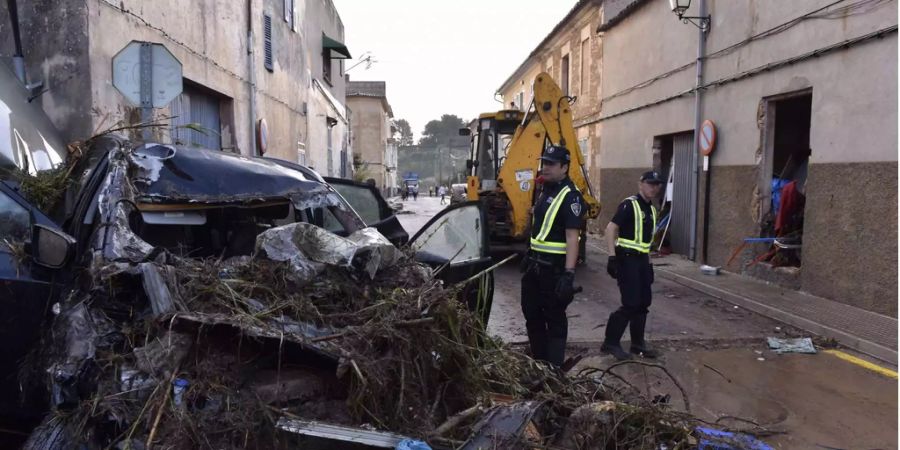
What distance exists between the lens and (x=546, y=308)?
4551mm

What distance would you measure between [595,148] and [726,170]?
6.78 metres

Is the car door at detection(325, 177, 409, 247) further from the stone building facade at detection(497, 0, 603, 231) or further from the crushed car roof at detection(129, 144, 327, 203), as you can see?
the stone building facade at detection(497, 0, 603, 231)

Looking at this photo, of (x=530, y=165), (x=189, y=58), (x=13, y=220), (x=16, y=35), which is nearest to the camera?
(x=13, y=220)

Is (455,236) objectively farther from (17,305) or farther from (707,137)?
(707,137)

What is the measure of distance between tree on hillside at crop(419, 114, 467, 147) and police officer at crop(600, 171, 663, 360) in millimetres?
93160

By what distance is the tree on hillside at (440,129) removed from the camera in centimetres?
9994

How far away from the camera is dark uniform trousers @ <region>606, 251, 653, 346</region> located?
208 inches

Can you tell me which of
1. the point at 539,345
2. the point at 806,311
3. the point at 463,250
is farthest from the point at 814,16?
the point at 463,250

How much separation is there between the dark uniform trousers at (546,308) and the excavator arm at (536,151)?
16.0 ft

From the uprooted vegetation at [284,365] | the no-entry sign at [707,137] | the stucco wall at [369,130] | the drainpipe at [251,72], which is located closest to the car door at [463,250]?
the uprooted vegetation at [284,365]

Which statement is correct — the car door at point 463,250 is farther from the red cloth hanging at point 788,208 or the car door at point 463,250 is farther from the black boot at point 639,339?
the red cloth hanging at point 788,208

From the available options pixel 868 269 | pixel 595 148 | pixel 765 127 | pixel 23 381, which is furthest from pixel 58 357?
pixel 595 148

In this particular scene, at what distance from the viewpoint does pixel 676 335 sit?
6207 millimetres

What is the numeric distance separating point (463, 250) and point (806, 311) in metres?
5.00
